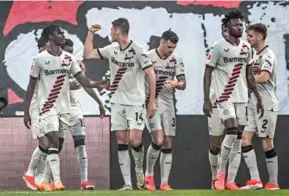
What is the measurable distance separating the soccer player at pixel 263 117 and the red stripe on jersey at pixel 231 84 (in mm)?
751

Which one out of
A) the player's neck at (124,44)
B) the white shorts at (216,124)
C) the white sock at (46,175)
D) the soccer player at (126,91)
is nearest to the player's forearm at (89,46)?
the soccer player at (126,91)

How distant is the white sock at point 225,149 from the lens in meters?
13.1

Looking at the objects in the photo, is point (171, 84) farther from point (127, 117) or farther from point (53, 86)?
point (53, 86)

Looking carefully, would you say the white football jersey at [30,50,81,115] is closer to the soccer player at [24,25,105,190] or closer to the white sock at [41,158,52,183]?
the soccer player at [24,25,105,190]

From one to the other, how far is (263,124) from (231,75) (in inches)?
46.8

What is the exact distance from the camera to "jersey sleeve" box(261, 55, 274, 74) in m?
14.2

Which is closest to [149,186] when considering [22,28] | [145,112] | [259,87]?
[145,112]

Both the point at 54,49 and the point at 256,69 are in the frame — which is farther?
the point at 256,69

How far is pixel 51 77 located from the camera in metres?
13.6

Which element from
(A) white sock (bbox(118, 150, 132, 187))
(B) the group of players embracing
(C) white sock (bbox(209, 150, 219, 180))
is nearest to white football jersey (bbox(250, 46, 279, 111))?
(C) white sock (bbox(209, 150, 219, 180))

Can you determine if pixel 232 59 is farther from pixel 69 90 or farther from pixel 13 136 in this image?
pixel 13 136

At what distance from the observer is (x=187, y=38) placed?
16469 mm

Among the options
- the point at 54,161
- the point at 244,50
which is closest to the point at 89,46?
the point at 54,161

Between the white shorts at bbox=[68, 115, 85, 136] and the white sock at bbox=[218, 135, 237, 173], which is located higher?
the white shorts at bbox=[68, 115, 85, 136]
